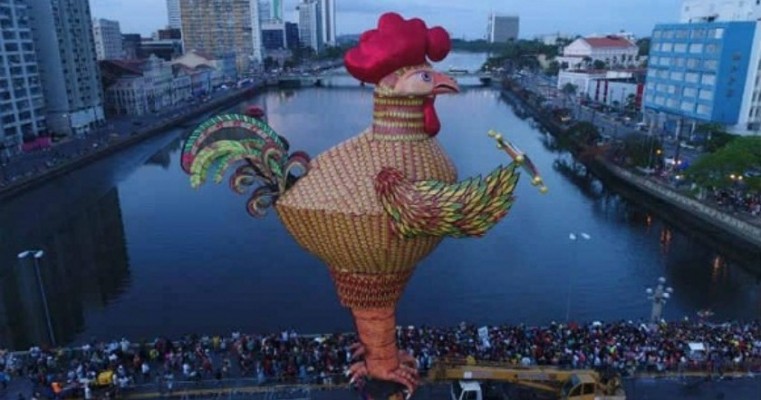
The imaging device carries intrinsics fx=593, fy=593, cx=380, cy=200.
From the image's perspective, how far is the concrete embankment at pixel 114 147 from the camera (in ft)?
115

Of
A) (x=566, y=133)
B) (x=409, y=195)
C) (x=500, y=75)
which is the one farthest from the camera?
(x=500, y=75)

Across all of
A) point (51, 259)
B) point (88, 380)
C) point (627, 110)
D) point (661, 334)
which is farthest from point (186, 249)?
point (627, 110)

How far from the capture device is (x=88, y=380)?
13.9m

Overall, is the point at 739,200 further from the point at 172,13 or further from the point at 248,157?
the point at 172,13

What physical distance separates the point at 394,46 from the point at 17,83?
45377 millimetres

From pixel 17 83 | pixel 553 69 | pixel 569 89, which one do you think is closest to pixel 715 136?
pixel 569 89

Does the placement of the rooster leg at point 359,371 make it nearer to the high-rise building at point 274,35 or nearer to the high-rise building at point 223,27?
the high-rise building at point 223,27

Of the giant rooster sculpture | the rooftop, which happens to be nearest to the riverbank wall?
the giant rooster sculpture

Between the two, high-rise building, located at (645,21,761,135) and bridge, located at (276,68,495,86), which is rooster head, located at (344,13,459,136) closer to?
high-rise building, located at (645,21,761,135)

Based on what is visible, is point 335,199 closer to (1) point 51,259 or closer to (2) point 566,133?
(1) point 51,259

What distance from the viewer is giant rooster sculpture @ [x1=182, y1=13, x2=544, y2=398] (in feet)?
23.7

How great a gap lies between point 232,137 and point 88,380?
29.1 feet

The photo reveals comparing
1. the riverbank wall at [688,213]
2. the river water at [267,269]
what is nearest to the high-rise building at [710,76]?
the riverbank wall at [688,213]

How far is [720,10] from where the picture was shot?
46781 mm
